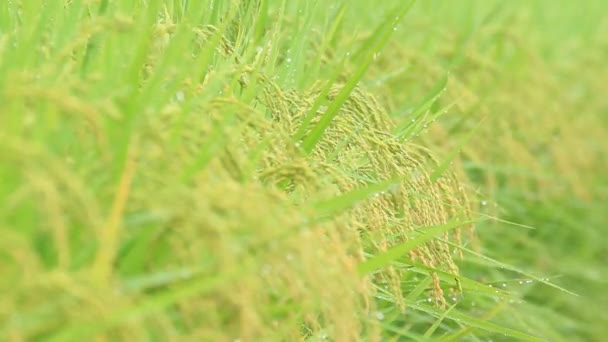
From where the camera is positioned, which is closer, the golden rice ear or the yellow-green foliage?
the yellow-green foliage


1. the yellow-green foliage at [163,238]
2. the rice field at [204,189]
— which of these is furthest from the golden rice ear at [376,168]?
the yellow-green foliage at [163,238]

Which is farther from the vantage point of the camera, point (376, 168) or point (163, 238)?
point (376, 168)

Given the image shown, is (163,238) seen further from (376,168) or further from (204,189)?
(376,168)

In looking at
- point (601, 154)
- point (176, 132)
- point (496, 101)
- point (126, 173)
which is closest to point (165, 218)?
point (126, 173)

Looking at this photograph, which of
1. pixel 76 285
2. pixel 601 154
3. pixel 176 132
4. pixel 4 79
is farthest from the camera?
pixel 601 154

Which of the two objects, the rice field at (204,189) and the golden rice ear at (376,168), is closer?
the rice field at (204,189)

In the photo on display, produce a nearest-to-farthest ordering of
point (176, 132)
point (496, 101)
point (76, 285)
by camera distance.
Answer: point (76, 285)
point (176, 132)
point (496, 101)

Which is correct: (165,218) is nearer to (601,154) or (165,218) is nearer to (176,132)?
(176,132)

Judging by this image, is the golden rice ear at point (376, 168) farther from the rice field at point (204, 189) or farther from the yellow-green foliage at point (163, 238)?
the yellow-green foliage at point (163, 238)

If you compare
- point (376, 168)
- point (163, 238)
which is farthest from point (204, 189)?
point (376, 168)

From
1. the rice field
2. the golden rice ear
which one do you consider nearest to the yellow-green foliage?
the rice field

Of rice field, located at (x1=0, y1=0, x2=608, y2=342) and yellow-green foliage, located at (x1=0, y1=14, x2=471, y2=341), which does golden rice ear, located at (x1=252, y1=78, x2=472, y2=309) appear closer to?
rice field, located at (x1=0, y1=0, x2=608, y2=342)
